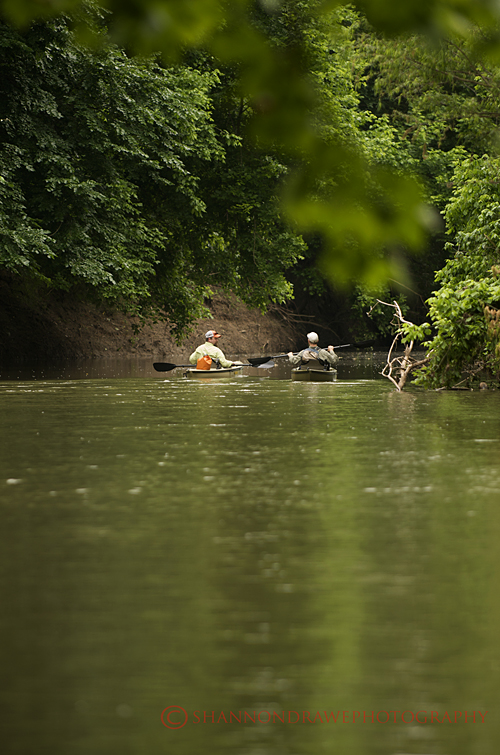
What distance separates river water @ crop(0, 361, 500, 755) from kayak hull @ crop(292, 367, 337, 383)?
13571 mm

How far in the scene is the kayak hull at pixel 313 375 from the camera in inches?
1013

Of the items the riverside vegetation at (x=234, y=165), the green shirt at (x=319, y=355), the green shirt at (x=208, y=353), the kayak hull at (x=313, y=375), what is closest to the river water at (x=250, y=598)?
the riverside vegetation at (x=234, y=165)

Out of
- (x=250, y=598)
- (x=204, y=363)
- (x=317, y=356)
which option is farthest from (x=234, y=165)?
(x=250, y=598)

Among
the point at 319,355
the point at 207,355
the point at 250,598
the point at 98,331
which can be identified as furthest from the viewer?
the point at 98,331

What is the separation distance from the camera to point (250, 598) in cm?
534

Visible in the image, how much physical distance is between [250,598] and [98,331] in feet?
131

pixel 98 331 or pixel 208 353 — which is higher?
pixel 98 331

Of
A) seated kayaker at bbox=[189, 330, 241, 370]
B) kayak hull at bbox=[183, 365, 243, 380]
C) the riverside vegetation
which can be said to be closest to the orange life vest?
seated kayaker at bbox=[189, 330, 241, 370]

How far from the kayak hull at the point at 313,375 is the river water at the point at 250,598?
13571 millimetres

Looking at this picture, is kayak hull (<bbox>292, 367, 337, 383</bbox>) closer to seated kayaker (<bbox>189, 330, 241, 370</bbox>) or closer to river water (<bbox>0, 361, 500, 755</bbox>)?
seated kayaker (<bbox>189, 330, 241, 370</bbox>)

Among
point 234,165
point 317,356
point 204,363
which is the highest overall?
point 234,165

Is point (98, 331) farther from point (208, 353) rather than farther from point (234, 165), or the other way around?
point (208, 353)

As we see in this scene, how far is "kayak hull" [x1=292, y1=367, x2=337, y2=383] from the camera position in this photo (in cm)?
2572

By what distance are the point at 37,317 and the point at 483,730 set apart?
38703 millimetres
